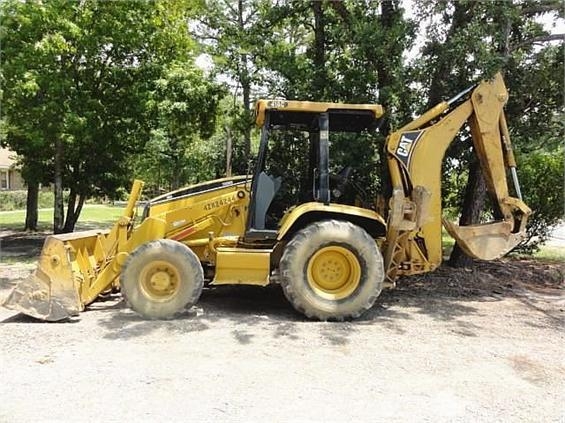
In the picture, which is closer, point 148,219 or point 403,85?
point 148,219

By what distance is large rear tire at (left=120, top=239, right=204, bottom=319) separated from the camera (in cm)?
683

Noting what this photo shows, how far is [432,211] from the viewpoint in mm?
7305

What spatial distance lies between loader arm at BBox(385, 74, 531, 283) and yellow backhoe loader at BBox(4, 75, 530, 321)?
0.05 ft

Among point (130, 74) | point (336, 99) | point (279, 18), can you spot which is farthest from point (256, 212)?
point (130, 74)

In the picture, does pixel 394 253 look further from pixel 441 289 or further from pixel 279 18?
pixel 279 18

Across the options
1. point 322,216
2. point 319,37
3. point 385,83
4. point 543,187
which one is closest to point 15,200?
point 319,37

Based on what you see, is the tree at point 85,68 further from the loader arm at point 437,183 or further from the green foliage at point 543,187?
the green foliage at point 543,187

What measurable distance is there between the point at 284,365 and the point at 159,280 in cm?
241

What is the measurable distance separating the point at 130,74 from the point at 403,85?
A: 295 inches

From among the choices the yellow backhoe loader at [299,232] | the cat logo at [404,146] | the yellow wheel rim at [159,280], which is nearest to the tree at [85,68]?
the yellow backhoe loader at [299,232]

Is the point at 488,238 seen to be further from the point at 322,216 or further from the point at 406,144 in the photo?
the point at 322,216

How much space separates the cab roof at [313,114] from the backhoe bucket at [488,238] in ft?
6.35

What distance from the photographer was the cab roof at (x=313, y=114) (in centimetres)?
716

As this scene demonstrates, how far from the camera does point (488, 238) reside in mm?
7645
